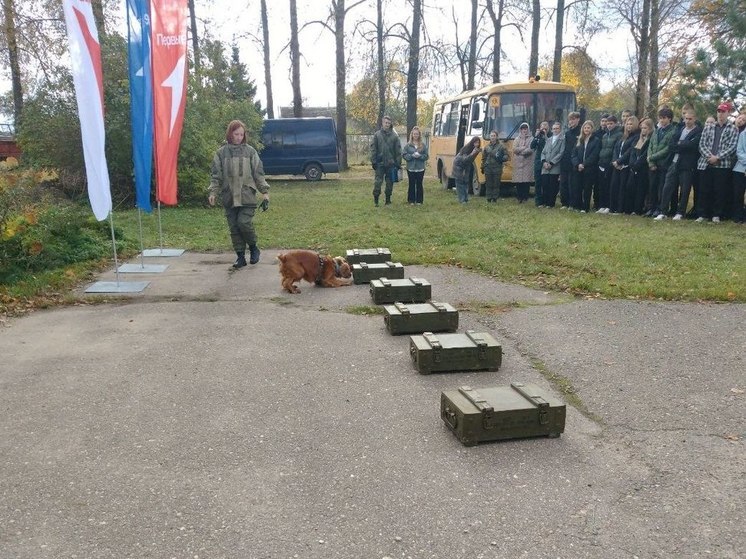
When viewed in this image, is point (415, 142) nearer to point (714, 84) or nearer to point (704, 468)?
point (714, 84)

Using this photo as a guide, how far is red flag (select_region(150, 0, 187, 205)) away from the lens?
9.16 meters

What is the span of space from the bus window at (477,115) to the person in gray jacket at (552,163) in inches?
109

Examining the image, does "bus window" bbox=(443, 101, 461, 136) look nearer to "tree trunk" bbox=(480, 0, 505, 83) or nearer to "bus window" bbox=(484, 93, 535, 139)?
"bus window" bbox=(484, 93, 535, 139)

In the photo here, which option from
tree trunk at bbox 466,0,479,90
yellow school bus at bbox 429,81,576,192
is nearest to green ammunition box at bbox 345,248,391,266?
yellow school bus at bbox 429,81,576,192

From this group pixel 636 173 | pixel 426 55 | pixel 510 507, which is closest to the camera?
pixel 510 507

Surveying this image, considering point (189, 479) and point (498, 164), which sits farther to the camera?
point (498, 164)

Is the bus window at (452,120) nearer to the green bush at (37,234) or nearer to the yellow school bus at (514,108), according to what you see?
the yellow school bus at (514,108)

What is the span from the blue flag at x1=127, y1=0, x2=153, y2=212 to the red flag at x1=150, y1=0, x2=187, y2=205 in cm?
12

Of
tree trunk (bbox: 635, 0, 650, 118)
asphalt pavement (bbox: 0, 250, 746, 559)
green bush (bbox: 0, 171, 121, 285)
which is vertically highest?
tree trunk (bbox: 635, 0, 650, 118)

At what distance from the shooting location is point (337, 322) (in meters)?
6.35

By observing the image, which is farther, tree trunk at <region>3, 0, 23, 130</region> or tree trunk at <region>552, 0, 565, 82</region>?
tree trunk at <region>552, 0, 565, 82</region>

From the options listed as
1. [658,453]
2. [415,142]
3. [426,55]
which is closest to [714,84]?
[415,142]

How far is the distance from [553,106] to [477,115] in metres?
2.02

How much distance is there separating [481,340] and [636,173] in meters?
9.35
